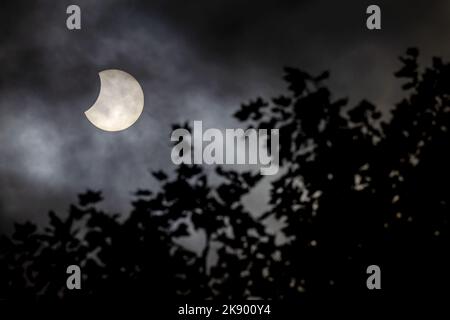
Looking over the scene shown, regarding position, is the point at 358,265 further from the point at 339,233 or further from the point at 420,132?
the point at 420,132

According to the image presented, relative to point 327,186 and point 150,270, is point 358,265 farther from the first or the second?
point 150,270

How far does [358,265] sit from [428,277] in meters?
0.61

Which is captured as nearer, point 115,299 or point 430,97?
point 115,299

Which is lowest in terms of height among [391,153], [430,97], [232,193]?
[232,193]

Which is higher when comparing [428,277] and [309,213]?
[309,213]

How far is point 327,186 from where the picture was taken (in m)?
4.57

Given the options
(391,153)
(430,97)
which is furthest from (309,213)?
(430,97)
